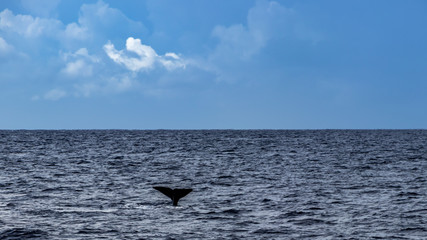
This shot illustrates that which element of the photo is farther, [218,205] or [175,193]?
[218,205]

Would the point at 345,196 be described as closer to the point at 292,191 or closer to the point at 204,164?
the point at 292,191

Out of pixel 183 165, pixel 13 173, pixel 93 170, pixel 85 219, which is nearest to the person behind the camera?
pixel 85 219

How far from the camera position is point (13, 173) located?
42.8 metres

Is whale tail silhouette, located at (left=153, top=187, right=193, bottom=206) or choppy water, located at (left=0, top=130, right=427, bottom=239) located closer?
choppy water, located at (left=0, top=130, right=427, bottom=239)

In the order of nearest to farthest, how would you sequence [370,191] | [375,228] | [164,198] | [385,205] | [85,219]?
[375,228]
[85,219]
[385,205]
[164,198]
[370,191]

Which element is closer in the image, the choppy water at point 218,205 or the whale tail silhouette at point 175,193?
the choppy water at point 218,205

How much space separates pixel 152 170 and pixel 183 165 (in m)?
6.77

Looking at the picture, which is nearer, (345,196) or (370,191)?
(345,196)

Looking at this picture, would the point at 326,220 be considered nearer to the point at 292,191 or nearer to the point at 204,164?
the point at 292,191

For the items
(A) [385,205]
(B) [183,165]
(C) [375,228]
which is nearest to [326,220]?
(C) [375,228]

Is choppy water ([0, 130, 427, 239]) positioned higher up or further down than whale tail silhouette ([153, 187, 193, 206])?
further down

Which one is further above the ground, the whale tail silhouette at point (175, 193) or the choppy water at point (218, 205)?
the whale tail silhouette at point (175, 193)

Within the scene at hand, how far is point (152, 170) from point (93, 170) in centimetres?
507

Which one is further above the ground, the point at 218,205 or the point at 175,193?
the point at 175,193
